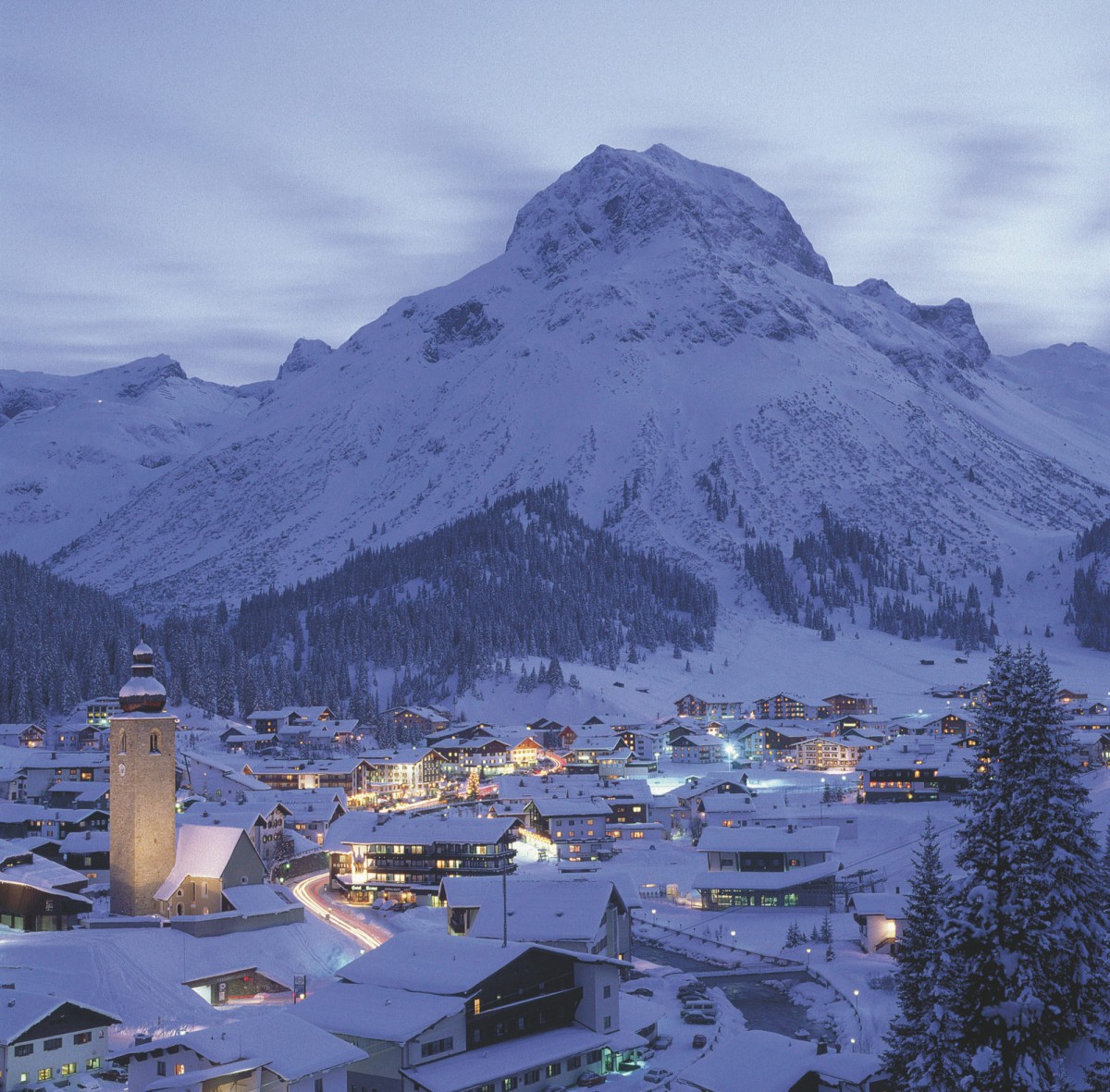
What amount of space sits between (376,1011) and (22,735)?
105516mm

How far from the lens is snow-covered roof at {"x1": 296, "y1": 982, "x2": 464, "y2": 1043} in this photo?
4741 cm

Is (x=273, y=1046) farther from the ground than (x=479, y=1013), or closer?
farther from the ground

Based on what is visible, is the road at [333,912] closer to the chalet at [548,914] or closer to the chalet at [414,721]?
the chalet at [548,914]

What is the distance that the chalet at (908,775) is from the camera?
113812 mm

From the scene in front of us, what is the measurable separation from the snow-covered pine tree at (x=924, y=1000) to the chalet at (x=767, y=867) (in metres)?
40.4

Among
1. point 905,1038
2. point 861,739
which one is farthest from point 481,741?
point 905,1038

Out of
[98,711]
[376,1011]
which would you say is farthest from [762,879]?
[98,711]

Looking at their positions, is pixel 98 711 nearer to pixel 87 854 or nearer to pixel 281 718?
pixel 281 718

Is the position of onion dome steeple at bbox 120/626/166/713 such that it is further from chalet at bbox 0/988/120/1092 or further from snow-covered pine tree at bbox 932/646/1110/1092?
snow-covered pine tree at bbox 932/646/1110/1092

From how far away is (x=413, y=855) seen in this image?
8769cm

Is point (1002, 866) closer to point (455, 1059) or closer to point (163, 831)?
point (455, 1059)

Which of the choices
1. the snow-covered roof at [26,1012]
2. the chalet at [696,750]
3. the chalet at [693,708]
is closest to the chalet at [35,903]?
the snow-covered roof at [26,1012]

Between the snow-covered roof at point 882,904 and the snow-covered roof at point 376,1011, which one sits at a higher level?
the snow-covered roof at point 376,1011

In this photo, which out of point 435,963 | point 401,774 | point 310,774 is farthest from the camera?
point 401,774
